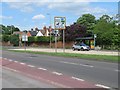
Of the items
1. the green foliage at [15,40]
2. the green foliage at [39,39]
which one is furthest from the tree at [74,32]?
the green foliage at [15,40]

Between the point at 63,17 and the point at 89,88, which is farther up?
the point at 63,17

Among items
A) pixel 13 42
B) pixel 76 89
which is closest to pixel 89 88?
pixel 76 89

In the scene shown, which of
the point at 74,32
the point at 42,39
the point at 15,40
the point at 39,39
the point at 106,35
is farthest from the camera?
the point at 15,40

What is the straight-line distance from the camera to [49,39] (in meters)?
97.0

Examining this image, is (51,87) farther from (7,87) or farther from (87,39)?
(87,39)

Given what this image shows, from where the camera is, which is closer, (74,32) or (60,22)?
(60,22)

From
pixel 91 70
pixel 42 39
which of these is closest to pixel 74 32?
pixel 42 39

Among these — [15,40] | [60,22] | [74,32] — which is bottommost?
[15,40]

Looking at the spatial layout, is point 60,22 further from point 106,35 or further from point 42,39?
point 42,39

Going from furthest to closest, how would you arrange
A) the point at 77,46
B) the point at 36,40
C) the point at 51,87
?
1. the point at 36,40
2. the point at 77,46
3. the point at 51,87

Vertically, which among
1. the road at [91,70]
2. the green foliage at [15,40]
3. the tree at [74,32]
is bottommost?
the road at [91,70]

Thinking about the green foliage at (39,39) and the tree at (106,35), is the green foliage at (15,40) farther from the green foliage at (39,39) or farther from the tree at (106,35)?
the tree at (106,35)

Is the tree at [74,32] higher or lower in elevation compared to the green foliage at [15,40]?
higher

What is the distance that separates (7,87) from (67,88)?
232cm
